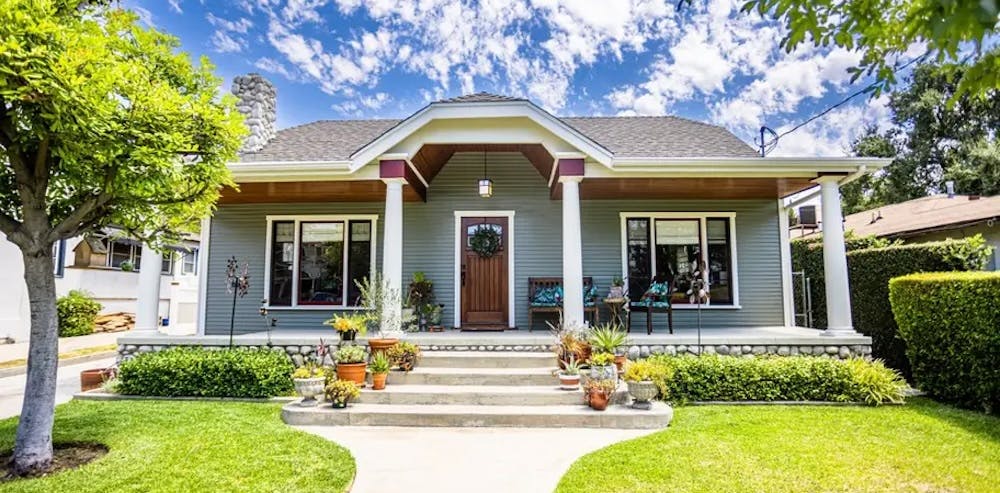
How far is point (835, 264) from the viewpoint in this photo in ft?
22.5

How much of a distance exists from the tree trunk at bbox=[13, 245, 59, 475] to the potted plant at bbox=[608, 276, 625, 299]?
6.31 metres

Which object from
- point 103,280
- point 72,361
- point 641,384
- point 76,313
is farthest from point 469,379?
point 103,280

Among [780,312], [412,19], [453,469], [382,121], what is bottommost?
[453,469]

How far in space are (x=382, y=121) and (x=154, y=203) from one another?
7073mm

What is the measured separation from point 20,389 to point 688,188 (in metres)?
10.5

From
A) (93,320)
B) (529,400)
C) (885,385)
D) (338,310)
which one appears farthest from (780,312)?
(93,320)

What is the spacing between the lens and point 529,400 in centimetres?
541

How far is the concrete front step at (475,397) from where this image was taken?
540cm

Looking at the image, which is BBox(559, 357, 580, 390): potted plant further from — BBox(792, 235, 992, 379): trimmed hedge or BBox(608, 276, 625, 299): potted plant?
BBox(792, 235, 992, 379): trimmed hedge

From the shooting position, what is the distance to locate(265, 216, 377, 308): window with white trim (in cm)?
880

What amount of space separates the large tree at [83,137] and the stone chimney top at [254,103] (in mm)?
4822

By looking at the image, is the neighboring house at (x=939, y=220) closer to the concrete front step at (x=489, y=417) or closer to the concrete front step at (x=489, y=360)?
the concrete front step at (x=489, y=417)

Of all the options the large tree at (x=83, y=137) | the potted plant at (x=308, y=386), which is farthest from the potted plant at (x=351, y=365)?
the large tree at (x=83, y=137)

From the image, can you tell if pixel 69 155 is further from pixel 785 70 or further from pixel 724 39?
pixel 785 70
